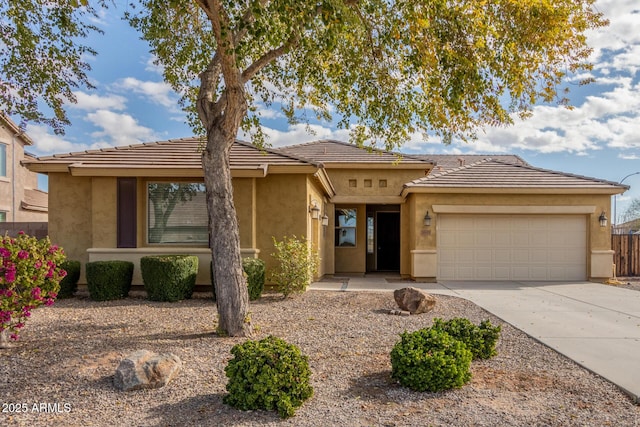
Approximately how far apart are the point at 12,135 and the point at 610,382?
21410 mm

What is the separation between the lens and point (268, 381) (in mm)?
3629

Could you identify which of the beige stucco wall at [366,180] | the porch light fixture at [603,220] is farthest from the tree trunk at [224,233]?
the porch light fixture at [603,220]

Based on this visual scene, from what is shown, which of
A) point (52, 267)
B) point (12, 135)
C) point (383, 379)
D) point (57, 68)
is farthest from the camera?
point (12, 135)

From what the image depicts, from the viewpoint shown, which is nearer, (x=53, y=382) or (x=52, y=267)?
(x=53, y=382)

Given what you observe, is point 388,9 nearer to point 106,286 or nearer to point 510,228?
point 106,286

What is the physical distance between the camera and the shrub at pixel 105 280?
8.80 metres

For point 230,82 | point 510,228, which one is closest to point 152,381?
point 230,82

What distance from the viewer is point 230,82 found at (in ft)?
19.4

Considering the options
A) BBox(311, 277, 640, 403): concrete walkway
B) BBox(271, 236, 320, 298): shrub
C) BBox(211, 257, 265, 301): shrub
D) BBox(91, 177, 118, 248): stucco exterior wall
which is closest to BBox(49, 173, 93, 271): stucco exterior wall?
BBox(91, 177, 118, 248): stucco exterior wall

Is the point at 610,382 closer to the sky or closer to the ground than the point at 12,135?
closer to the ground

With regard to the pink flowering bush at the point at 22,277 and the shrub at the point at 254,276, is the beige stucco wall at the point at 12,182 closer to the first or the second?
the shrub at the point at 254,276

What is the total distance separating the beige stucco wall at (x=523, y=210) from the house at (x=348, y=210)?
0.03 meters

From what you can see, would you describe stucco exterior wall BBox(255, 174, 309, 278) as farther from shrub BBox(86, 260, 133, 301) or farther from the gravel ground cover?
the gravel ground cover

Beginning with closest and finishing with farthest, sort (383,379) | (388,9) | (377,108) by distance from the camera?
(383,379) → (388,9) → (377,108)
